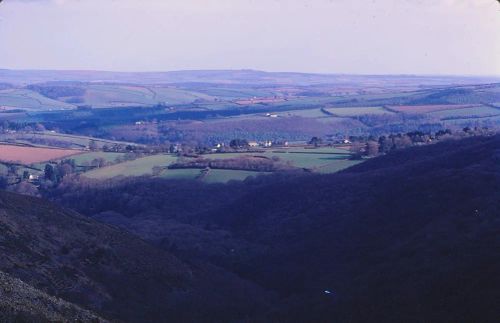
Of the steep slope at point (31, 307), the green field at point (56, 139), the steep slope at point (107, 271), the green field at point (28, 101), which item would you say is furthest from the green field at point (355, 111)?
the steep slope at point (31, 307)

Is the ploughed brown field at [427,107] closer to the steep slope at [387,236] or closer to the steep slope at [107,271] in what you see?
the steep slope at [387,236]

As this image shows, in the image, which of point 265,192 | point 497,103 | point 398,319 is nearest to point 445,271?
point 398,319

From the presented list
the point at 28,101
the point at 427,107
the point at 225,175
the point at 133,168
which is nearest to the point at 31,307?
the point at 225,175

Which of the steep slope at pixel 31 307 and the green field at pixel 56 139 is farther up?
the steep slope at pixel 31 307

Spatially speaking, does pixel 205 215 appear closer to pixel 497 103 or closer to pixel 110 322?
pixel 110 322

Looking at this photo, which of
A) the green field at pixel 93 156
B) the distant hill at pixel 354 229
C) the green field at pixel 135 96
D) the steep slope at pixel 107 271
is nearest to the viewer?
the distant hill at pixel 354 229

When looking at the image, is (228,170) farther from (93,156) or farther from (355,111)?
(355,111)
